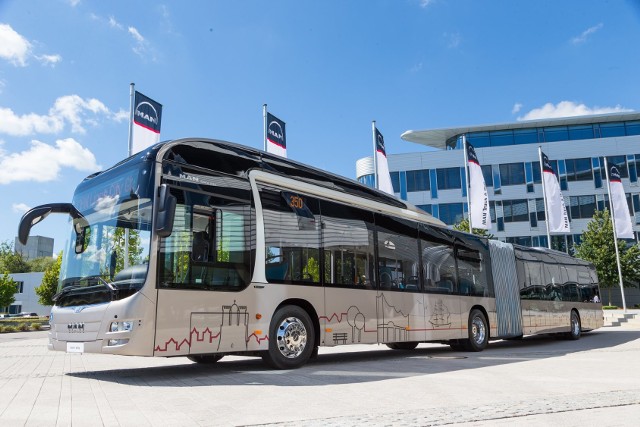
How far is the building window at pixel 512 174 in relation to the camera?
2002 inches

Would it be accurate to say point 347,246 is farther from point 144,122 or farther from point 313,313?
point 144,122

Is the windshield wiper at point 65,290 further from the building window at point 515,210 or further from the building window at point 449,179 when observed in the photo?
the building window at point 515,210

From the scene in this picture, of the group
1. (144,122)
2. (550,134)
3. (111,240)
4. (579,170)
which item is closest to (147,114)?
(144,122)

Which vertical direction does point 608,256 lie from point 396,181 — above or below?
below

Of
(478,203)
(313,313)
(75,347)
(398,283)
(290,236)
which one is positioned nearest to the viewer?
(75,347)

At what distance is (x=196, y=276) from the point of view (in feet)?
25.2

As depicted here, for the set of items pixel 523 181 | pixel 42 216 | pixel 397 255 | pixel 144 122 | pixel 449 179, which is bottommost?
pixel 397 255

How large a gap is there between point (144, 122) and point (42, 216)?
10613mm

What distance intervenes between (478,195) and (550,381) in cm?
1901

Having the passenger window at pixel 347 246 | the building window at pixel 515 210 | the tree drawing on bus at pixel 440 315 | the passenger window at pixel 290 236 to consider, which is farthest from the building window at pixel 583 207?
the passenger window at pixel 290 236

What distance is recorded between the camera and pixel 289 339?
29.0 feet

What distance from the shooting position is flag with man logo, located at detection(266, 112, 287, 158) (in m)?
21.4

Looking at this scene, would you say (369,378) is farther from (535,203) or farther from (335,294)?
(535,203)

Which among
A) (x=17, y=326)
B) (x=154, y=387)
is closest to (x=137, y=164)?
(x=154, y=387)
